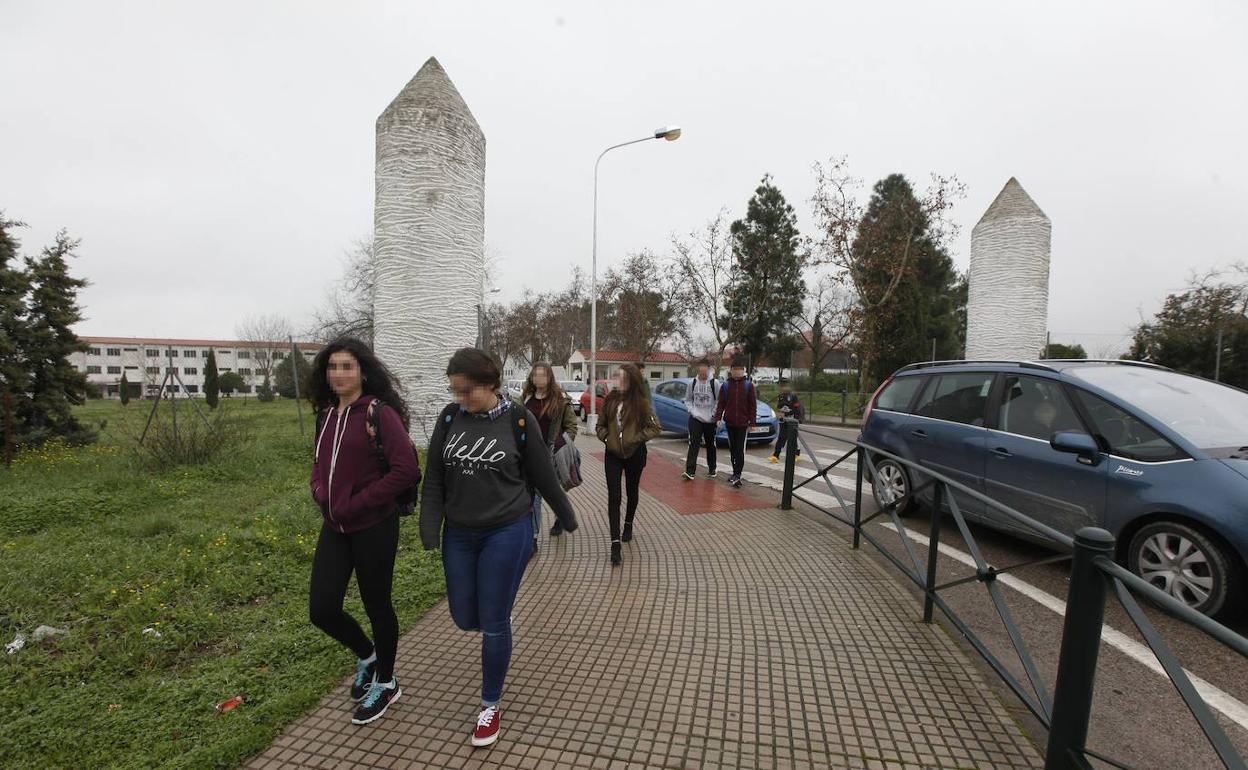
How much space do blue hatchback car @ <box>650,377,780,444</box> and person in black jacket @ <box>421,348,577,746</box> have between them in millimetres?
9469

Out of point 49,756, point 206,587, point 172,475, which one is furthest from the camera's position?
point 172,475

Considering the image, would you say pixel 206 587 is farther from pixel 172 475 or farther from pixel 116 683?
pixel 172 475

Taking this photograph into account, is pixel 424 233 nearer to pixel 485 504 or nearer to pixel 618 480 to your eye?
pixel 618 480

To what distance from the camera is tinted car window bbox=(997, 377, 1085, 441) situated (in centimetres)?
446

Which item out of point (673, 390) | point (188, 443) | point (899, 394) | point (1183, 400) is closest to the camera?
point (1183, 400)

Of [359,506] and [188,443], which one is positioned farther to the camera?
[188,443]

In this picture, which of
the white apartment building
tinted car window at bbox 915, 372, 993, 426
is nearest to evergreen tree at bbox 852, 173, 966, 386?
tinted car window at bbox 915, 372, 993, 426

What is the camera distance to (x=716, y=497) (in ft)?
23.0

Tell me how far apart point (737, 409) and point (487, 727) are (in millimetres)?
5551

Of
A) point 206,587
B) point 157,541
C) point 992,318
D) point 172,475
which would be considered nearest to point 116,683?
point 206,587

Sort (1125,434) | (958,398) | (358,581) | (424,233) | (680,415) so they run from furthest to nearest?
(680,415) < (424,233) < (958,398) < (1125,434) < (358,581)

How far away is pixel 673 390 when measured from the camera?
14039 mm

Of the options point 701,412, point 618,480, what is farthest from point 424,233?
point 618,480

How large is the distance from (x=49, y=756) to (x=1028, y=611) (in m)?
5.18
